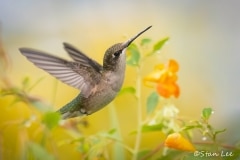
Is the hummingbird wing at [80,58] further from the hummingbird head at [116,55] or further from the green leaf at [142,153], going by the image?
the green leaf at [142,153]

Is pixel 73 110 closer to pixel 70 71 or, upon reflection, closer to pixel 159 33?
pixel 70 71

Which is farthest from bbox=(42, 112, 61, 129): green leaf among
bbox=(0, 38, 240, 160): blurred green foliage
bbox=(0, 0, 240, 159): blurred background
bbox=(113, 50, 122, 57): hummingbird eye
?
bbox=(0, 0, 240, 159): blurred background

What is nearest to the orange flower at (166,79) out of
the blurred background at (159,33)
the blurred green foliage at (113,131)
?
the blurred green foliage at (113,131)

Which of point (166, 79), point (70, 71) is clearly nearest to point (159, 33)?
point (166, 79)

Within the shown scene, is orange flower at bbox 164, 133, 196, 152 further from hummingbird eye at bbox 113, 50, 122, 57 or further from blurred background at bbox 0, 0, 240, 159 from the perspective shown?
blurred background at bbox 0, 0, 240, 159

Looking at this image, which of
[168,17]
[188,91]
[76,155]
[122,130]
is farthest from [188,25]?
[76,155]

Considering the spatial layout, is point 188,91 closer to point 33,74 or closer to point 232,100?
point 232,100
